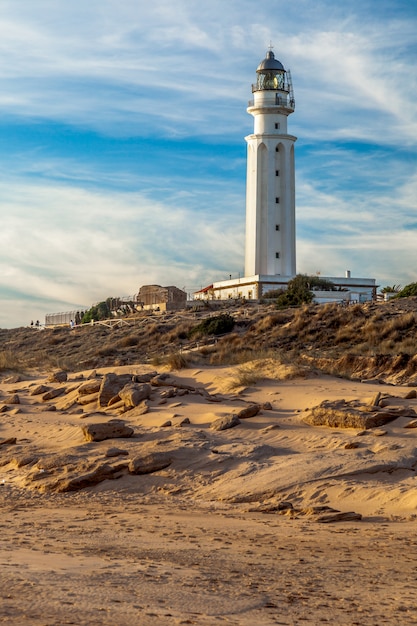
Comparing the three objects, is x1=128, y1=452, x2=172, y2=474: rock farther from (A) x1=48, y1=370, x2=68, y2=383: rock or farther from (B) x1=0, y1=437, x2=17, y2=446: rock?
(A) x1=48, y1=370, x2=68, y2=383: rock

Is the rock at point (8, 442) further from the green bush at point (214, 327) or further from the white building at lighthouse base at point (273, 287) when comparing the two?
the white building at lighthouse base at point (273, 287)

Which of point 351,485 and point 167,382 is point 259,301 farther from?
point 351,485

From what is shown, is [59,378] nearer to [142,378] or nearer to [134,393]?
[142,378]

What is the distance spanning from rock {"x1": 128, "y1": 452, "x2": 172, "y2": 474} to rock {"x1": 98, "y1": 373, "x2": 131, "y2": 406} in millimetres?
4597

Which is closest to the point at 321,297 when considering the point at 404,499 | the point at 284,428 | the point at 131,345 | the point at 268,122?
the point at 268,122

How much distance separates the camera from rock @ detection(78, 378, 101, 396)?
18.5 m

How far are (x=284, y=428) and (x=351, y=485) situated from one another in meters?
3.17

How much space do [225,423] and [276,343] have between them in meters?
16.6

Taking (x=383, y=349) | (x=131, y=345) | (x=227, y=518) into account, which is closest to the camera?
(x=227, y=518)

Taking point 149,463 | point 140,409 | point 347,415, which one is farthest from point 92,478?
point 347,415

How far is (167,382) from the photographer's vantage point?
18422 millimetres

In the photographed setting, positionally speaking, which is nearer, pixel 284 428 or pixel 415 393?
pixel 284 428

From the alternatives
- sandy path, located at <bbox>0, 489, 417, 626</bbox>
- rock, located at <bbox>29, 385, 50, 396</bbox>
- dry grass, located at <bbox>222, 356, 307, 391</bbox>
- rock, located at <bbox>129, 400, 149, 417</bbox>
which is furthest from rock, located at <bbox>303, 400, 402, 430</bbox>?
rock, located at <bbox>29, 385, 50, 396</bbox>

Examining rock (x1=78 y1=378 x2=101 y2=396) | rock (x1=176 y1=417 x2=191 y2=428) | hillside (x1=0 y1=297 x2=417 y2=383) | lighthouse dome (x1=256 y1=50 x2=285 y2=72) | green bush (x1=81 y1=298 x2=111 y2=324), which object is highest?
lighthouse dome (x1=256 y1=50 x2=285 y2=72)
